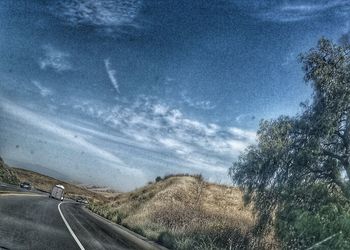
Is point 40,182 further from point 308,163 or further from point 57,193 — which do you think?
point 308,163

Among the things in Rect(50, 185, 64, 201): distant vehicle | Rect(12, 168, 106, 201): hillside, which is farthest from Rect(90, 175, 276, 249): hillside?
Rect(12, 168, 106, 201): hillside

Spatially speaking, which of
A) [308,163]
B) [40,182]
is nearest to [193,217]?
[308,163]

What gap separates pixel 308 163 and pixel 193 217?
9862 millimetres

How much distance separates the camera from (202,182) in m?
61.0

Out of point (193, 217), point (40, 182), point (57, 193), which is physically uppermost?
point (40, 182)

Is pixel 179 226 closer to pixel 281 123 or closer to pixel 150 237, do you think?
pixel 150 237

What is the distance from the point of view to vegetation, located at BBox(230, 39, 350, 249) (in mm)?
16078

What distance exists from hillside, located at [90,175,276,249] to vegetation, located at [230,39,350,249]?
1752 millimetres

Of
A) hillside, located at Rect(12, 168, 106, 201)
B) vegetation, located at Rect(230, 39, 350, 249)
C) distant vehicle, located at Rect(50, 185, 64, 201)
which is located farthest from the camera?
hillside, located at Rect(12, 168, 106, 201)

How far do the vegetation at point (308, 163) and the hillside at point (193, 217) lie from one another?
1752mm

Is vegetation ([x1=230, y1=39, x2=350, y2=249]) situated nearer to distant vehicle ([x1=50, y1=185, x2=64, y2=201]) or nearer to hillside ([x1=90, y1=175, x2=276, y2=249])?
hillside ([x1=90, y1=175, x2=276, y2=249])

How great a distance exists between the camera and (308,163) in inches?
730

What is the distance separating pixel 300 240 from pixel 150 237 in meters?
8.92

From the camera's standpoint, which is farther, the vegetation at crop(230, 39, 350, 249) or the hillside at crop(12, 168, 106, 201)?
the hillside at crop(12, 168, 106, 201)
